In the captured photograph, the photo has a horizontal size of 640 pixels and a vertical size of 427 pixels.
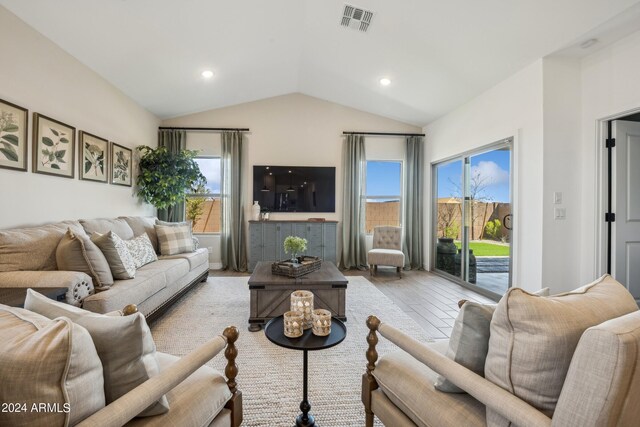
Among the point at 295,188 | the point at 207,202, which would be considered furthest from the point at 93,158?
the point at 295,188

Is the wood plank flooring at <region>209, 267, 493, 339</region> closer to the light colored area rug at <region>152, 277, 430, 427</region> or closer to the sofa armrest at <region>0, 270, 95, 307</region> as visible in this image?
the light colored area rug at <region>152, 277, 430, 427</region>

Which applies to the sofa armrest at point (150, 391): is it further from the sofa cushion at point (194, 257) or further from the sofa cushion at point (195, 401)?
the sofa cushion at point (194, 257)

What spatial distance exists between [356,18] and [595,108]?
104 inches

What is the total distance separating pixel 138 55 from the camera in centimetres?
342

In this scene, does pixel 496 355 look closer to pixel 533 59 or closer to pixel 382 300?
pixel 382 300

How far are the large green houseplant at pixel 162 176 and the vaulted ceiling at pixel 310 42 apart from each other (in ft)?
2.84

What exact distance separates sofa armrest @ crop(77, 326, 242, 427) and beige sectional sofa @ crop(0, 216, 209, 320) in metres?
1.49

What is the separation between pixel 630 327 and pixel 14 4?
4.25 metres

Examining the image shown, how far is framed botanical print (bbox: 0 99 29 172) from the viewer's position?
2.41 metres

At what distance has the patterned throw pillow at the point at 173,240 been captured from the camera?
151 inches

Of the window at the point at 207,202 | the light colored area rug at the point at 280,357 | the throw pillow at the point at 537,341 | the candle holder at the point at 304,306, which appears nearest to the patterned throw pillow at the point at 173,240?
the light colored area rug at the point at 280,357

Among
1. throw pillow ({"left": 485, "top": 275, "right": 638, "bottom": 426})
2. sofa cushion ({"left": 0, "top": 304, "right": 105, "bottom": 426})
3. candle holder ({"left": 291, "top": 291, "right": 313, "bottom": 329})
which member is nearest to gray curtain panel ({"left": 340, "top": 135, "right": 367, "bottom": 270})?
candle holder ({"left": 291, "top": 291, "right": 313, "bottom": 329})

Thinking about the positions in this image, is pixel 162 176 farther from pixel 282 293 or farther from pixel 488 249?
pixel 488 249

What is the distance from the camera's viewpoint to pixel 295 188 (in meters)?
5.48
